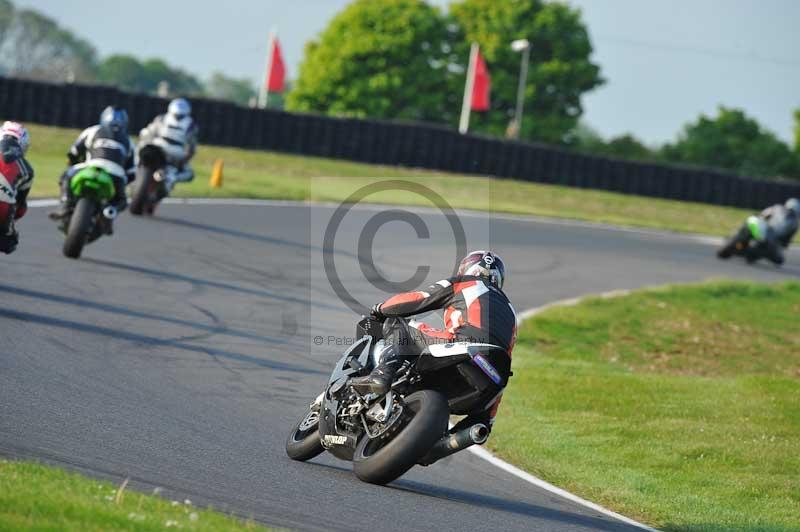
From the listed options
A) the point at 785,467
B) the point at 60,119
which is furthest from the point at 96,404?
the point at 60,119

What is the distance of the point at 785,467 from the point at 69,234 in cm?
773

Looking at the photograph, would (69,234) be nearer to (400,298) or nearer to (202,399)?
(202,399)

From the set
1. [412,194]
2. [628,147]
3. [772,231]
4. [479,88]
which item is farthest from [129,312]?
[628,147]

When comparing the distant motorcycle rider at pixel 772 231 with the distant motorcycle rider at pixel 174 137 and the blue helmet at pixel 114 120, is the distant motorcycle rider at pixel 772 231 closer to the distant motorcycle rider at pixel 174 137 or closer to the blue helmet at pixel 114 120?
the distant motorcycle rider at pixel 174 137

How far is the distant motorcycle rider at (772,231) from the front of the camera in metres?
25.6

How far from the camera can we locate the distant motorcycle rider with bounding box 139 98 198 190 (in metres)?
18.5

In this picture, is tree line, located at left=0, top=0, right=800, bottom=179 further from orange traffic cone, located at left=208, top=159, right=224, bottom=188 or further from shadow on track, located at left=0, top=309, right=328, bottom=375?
shadow on track, located at left=0, top=309, right=328, bottom=375

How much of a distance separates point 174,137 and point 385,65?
59623 mm

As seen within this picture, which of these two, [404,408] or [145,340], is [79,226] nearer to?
[145,340]

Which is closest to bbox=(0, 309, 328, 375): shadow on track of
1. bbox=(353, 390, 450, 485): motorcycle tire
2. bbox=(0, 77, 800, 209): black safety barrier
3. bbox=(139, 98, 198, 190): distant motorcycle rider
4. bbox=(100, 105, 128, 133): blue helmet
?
bbox=(100, 105, 128, 133): blue helmet

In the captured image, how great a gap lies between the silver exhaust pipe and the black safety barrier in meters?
26.0

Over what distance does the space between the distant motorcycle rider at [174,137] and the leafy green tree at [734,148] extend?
2254 inches

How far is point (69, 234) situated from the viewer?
13.6 m

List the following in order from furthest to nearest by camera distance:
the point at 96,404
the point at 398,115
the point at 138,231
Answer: the point at 398,115, the point at 138,231, the point at 96,404
